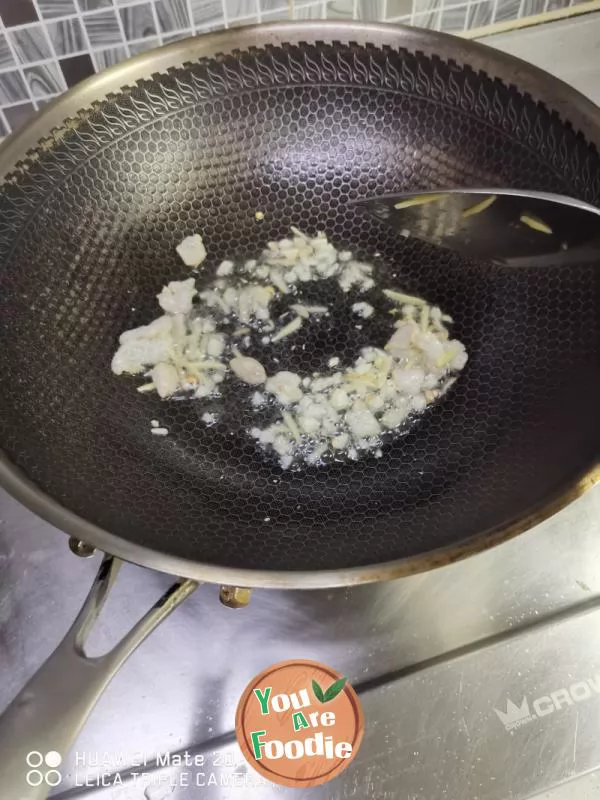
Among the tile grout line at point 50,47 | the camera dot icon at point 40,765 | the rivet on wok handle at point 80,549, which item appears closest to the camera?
the camera dot icon at point 40,765

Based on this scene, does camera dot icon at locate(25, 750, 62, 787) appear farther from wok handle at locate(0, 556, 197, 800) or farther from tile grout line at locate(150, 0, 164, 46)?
tile grout line at locate(150, 0, 164, 46)

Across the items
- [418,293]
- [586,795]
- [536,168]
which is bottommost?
[586,795]

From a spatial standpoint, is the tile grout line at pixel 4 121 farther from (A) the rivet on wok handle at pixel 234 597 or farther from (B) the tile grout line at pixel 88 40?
(A) the rivet on wok handle at pixel 234 597

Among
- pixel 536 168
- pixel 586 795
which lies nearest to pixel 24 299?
pixel 536 168

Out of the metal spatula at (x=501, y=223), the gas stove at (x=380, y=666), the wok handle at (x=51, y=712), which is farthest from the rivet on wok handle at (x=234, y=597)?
the metal spatula at (x=501, y=223)

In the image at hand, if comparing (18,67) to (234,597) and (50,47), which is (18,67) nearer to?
(50,47)

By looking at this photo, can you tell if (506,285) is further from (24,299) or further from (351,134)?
(24,299)
